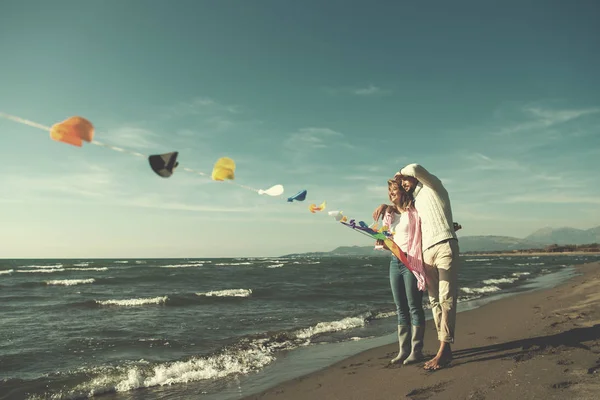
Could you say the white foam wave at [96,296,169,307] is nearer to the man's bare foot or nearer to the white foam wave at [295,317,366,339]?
the white foam wave at [295,317,366,339]

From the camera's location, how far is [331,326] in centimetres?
764

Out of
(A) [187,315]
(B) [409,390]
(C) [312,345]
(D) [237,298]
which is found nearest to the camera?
(B) [409,390]

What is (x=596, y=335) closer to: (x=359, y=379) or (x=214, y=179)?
(x=359, y=379)

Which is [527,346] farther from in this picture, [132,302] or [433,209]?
[132,302]

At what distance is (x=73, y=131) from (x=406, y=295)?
3.36 m

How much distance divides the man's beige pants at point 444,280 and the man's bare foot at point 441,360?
0.30 ft

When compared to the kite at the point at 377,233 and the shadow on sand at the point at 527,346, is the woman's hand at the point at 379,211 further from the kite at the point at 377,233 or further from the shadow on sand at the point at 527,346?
the shadow on sand at the point at 527,346

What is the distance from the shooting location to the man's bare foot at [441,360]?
11.3 feet

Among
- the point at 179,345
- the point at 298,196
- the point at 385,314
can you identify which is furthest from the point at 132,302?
the point at 298,196

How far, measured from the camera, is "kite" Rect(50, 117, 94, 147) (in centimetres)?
244

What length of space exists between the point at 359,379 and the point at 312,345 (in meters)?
2.59

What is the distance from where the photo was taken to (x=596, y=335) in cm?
407

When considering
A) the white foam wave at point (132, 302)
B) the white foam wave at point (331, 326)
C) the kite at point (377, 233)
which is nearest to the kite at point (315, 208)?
the kite at point (377, 233)

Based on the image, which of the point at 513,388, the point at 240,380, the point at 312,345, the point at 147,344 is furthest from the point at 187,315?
the point at 513,388
